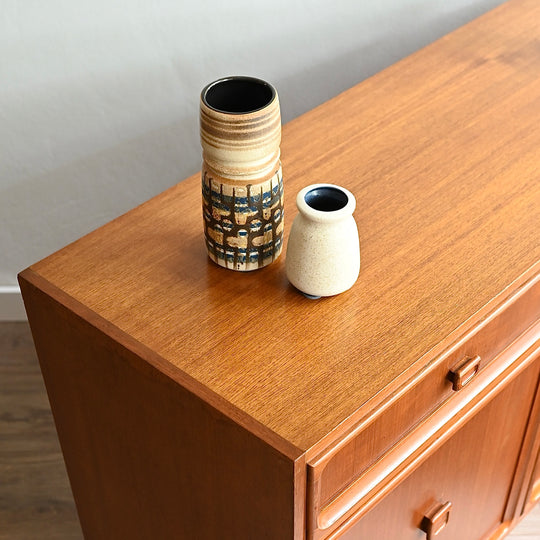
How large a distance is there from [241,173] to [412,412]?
318 millimetres

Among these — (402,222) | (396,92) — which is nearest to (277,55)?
(396,92)

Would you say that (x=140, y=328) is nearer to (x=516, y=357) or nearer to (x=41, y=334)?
(x=41, y=334)

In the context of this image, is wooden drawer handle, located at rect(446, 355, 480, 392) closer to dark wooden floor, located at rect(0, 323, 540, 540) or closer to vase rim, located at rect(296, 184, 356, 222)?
vase rim, located at rect(296, 184, 356, 222)

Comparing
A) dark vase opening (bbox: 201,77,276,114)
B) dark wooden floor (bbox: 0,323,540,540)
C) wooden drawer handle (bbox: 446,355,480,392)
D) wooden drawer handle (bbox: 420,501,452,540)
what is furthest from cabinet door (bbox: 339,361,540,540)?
dark vase opening (bbox: 201,77,276,114)

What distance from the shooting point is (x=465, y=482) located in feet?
3.84

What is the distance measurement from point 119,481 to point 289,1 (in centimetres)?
93

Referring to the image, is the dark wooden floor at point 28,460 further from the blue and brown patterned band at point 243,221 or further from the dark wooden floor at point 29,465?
the blue and brown patterned band at point 243,221

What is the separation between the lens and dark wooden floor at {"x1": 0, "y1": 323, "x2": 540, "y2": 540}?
1497mm

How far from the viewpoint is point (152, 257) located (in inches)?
38.0

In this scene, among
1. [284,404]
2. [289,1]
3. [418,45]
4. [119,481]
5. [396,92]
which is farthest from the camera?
[418,45]

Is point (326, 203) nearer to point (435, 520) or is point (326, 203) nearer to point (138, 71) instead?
point (435, 520)

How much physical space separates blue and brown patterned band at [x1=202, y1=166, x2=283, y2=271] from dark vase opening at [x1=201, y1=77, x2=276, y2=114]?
0.08 m

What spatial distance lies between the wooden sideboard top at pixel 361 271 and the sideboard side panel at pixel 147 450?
0.09 feet

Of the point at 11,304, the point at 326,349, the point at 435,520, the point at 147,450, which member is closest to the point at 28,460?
the point at 11,304
